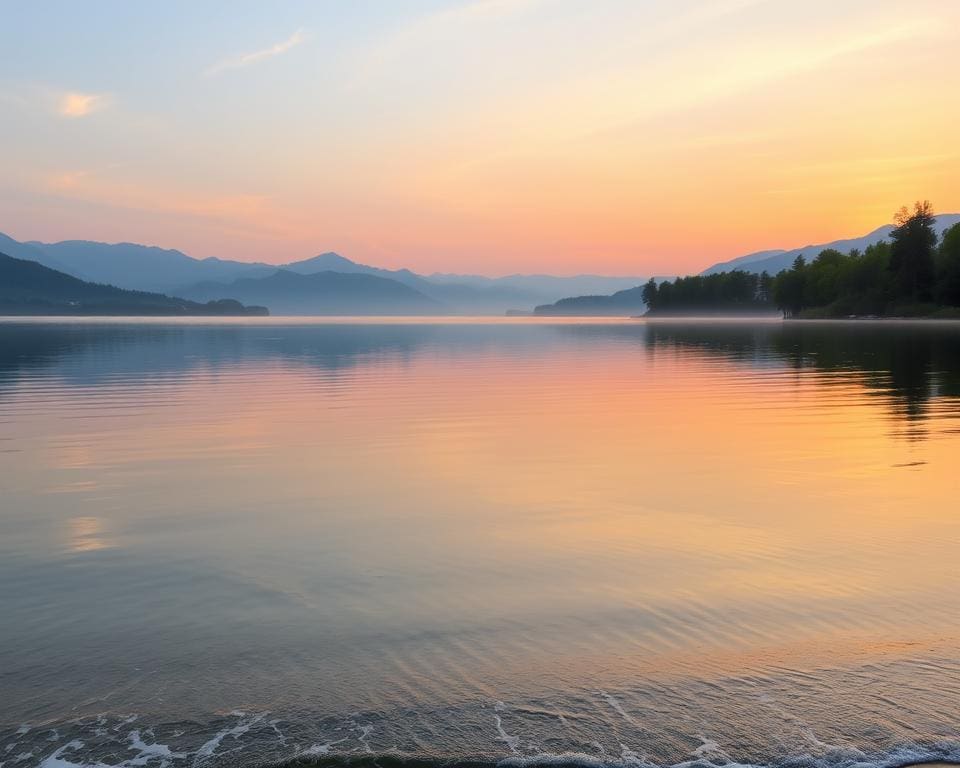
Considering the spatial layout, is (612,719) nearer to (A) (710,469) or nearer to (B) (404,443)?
(A) (710,469)

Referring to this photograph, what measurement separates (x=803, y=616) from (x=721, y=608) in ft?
3.34

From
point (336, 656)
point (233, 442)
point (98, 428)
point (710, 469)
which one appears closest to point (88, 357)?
point (98, 428)

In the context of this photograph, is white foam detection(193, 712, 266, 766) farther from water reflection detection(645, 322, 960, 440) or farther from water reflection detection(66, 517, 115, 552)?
water reflection detection(645, 322, 960, 440)

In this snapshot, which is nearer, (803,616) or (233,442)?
(803,616)

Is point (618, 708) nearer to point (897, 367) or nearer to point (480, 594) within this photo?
point (480, 594)

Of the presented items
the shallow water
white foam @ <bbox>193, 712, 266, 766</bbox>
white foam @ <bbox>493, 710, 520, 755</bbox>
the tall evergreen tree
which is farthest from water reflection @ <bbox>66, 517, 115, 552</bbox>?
the tall evergreen tree

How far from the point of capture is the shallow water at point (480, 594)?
7.71 meters

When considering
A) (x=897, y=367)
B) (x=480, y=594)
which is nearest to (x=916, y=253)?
(x=897, y=367)

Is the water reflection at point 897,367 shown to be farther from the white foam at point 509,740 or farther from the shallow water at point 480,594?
the white foam at point 509,740

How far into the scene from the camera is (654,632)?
10.0 meters

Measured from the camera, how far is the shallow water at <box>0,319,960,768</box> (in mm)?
7715

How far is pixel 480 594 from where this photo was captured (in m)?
11.5

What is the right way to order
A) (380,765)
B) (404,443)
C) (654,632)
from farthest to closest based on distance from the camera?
(404,443)
(654,632)
(380,765)

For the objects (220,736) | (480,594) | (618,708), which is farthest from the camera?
(480,594)
